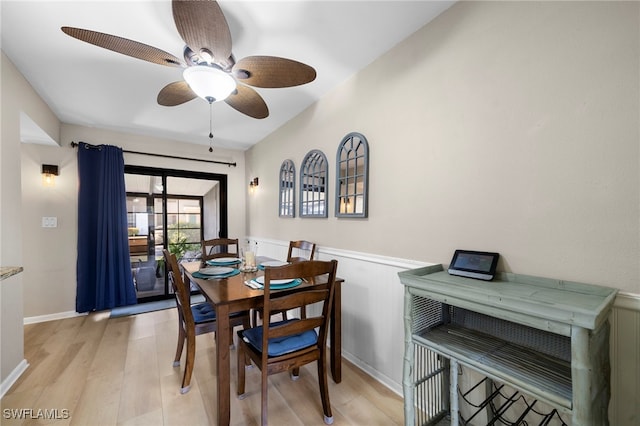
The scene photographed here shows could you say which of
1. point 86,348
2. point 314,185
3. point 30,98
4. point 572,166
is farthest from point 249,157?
point 572,166

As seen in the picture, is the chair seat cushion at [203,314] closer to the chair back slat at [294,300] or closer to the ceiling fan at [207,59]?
the chair back slat at [294,300]

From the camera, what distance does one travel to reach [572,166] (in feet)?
3.61

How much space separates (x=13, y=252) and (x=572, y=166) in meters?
3.59

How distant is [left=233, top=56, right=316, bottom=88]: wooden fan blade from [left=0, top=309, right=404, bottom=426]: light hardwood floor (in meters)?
2.16

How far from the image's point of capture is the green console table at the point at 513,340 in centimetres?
82

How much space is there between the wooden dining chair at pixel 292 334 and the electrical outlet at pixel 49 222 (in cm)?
324

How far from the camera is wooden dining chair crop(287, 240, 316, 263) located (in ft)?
8.34

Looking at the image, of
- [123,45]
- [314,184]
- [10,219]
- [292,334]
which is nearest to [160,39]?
[123,45]

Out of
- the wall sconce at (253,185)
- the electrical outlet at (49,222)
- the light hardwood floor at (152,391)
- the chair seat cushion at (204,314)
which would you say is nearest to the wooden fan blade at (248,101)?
the chair seat cushion at (204,314)

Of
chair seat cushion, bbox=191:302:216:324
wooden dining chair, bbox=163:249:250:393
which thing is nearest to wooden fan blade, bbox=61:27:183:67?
wooden dining chair, bbox=163:249:250:393

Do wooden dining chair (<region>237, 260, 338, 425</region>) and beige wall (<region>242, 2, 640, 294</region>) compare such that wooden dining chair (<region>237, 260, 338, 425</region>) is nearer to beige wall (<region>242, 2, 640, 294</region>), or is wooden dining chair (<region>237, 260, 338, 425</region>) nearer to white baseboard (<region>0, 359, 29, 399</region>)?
beige wall (<region>242, 2, 640, 294</region>)

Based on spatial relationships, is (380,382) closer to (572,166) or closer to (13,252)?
(572,166)

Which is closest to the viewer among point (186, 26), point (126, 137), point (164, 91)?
point (186, 26)

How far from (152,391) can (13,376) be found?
44.1 inches
